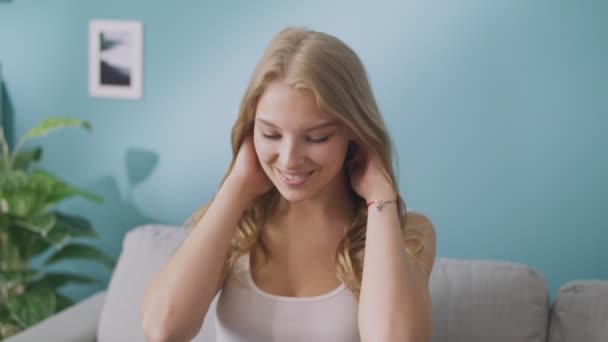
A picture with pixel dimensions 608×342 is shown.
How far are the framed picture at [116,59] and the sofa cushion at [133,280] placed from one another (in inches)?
26.6

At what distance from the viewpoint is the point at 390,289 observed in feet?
4.43

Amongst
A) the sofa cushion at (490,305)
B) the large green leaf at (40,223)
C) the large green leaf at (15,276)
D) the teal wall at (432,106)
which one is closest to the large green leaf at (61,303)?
the large green leaf at (15,276)

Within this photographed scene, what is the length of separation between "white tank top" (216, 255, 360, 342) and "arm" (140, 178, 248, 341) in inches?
2.4

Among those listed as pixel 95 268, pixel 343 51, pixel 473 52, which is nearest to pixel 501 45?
pixel 473 52

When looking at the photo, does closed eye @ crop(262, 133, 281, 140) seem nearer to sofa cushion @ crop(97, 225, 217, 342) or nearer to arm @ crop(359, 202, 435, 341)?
arm @ crop(359, 202, 435, 341)

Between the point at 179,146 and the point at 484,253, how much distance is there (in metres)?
1.14

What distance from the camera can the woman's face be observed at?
1329mm

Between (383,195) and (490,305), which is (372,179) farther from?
(490,305)

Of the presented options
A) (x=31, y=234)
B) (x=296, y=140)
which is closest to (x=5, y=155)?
(x=31, y=234)

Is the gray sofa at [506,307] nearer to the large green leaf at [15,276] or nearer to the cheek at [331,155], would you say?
the large green leaf at [15,276]

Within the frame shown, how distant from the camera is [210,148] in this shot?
8.27 feet

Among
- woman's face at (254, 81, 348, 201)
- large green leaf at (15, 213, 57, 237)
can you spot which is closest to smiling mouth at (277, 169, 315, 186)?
woman's face at (254, 81, 348, 201)

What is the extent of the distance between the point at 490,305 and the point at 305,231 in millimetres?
577

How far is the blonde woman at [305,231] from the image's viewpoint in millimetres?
1340
